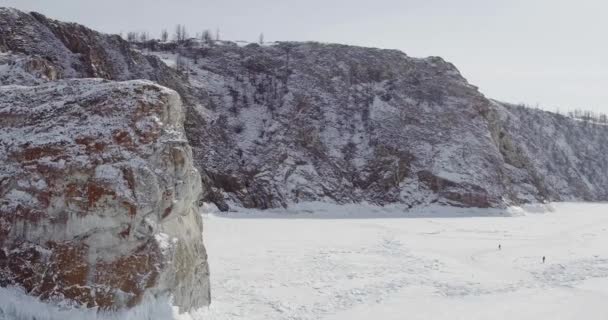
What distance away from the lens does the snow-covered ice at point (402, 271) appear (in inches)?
645

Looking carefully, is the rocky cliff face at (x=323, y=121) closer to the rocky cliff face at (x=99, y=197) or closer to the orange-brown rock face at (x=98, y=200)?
the rocky cliff face at (x=99, y=197)

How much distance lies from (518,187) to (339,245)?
36714 millimetres

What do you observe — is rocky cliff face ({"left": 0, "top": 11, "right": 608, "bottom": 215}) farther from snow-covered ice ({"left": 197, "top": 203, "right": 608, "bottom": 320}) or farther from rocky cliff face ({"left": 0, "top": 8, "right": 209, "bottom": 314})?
rocky cliff face ({"left": 0, "top": 8, "right": 209, "bottom": 314})

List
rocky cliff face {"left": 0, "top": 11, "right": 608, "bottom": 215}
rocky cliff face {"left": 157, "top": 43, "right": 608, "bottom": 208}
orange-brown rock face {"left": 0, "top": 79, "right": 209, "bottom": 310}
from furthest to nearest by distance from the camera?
rocky cliff face {"left": 157, "top": 43, "right": 608, "bottom": 208}
rocky cliff face {"left": 0, "top": 11, "right": 608, "bottom": 215}
orange-brown rock face {"left": 0, "top": 79, "right": 209, "bottom": 310}

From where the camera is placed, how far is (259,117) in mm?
57469

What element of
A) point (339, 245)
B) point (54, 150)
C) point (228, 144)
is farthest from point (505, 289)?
point (228, 144)

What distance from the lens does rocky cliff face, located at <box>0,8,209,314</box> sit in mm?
12523

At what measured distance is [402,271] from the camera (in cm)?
2180

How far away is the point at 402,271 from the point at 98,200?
543 inches

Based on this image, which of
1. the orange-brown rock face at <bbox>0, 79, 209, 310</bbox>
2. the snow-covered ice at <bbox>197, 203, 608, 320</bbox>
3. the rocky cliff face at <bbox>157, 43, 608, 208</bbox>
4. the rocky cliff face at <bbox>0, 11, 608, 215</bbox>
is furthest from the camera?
the rocky cliff face at <bbox>157, 43, 608, 208</bbox>

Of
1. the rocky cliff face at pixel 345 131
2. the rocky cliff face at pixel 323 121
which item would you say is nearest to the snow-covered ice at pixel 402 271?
the rocky cliff face at pixel 345 131

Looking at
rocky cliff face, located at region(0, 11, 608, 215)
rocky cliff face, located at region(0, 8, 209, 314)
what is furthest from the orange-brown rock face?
rocky cliff face, located at region(0, 11, 608, 215)

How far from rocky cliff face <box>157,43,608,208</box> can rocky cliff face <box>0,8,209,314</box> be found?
1161 inches

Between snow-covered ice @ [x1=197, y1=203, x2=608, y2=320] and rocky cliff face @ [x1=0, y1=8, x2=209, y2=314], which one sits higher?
rocky cliff face @ [x1=0, y1=8, x2=209, y2=314]
